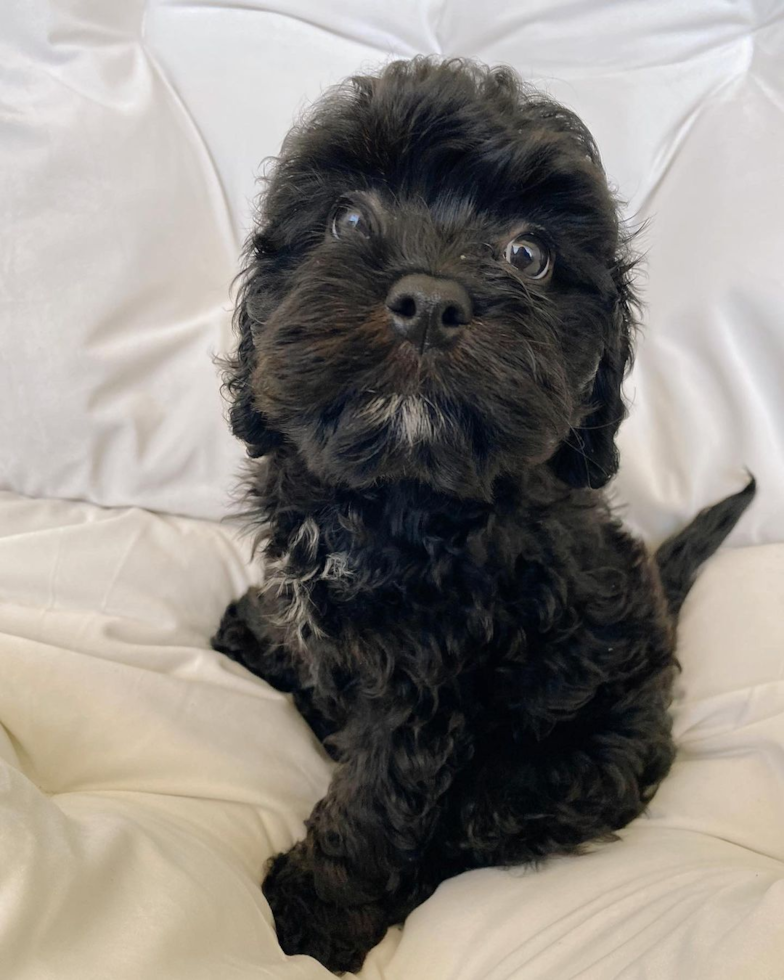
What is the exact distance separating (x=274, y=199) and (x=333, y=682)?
42.2 inches

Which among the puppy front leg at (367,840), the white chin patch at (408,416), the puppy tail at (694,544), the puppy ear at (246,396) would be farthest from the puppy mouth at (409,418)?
the puppy tail at (694,544)

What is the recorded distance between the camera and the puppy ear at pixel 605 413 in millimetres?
1746

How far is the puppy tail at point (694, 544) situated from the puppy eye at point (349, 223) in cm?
144

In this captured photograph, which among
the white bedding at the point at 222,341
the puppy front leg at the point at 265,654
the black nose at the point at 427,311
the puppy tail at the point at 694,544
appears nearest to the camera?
the black nose at the point at 427,311

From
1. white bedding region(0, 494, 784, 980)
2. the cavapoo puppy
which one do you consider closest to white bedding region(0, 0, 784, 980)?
white bedding region(0, 494, 784, 980)

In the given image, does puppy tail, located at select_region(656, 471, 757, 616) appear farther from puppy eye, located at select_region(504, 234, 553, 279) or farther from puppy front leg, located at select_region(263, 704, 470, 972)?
puppy eye, located at select_region(504, 234, 553, 279)

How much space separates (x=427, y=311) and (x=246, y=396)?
687 millimetres

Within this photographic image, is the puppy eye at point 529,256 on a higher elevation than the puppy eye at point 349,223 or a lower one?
higher

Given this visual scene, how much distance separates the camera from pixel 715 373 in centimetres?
257

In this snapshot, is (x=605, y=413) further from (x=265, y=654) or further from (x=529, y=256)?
(x=265, y=654)

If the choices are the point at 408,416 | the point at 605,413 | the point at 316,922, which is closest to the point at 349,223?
the point at 408,416

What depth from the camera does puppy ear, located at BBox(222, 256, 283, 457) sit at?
1.77 meters

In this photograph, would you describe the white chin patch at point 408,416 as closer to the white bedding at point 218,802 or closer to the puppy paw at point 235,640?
the white bedding at point 218,802

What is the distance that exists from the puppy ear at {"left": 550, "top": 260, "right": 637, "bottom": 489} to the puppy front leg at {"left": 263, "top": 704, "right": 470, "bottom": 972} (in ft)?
2.04
